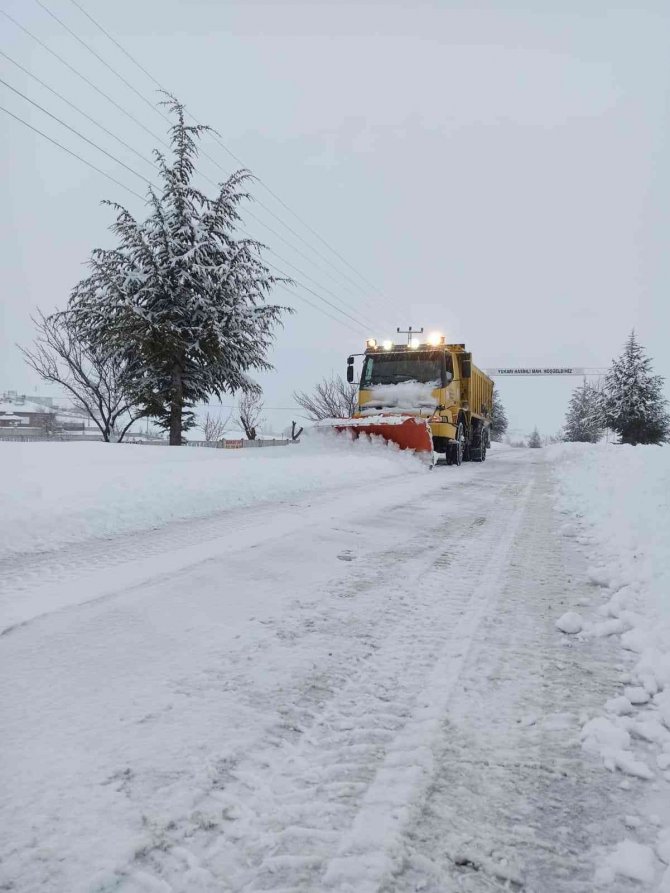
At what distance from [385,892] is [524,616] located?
1925 millimetres

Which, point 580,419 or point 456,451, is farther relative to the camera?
point 580,419

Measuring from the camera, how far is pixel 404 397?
1339 cm

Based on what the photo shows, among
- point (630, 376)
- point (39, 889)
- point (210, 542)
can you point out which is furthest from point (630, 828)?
point (630, 376)

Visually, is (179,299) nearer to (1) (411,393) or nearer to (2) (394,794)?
(1) (411,393)

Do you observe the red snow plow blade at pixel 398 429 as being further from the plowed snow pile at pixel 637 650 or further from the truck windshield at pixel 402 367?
the plowed snow pile at pixel 637 650

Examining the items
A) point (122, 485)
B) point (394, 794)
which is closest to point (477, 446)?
point (122, 485)

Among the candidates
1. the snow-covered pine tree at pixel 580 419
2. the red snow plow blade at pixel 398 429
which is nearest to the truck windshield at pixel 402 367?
the red snow plow blade at pixel 398 429

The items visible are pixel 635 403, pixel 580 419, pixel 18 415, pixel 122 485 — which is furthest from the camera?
pixel 18 415

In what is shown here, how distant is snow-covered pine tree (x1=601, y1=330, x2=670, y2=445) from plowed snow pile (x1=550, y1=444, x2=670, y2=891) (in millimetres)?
42147

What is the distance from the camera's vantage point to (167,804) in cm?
132

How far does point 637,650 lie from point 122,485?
17.1ft

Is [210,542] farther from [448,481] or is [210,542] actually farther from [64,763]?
[448,481]

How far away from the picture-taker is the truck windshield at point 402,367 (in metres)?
13.4

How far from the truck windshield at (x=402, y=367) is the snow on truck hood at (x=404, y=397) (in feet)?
0.46
